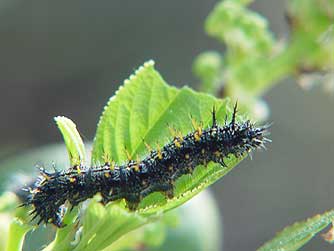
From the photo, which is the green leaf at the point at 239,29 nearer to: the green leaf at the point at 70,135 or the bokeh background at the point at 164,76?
the green leaf at the point at 70,135

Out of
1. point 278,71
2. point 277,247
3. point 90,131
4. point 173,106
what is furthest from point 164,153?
point 90,131

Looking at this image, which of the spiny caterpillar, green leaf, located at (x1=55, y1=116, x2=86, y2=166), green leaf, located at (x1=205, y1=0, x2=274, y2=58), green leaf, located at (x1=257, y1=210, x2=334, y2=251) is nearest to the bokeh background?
green leaf, located at (x1=205, y1=0, x2=274, y2=58)

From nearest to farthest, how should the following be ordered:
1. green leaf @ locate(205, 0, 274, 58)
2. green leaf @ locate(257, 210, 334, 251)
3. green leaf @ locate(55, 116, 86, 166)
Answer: green leaf @ locate(257, 210, 334, 251) < green leaf @ locate(55, 116, 86, 166) < green leaf @ locate(205, 0, 274, 58)

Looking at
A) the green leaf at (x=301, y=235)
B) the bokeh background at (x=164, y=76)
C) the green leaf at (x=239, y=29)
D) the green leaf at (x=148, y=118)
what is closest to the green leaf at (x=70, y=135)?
the green leaf at (x=148, y=118)

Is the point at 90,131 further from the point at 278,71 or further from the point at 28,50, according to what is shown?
the point at 278,71

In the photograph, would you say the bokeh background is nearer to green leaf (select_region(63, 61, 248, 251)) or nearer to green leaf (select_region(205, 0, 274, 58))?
green leaf (select_region(205, 0, 274, 58))

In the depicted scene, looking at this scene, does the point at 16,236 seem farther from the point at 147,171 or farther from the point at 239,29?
the point at 239,29
